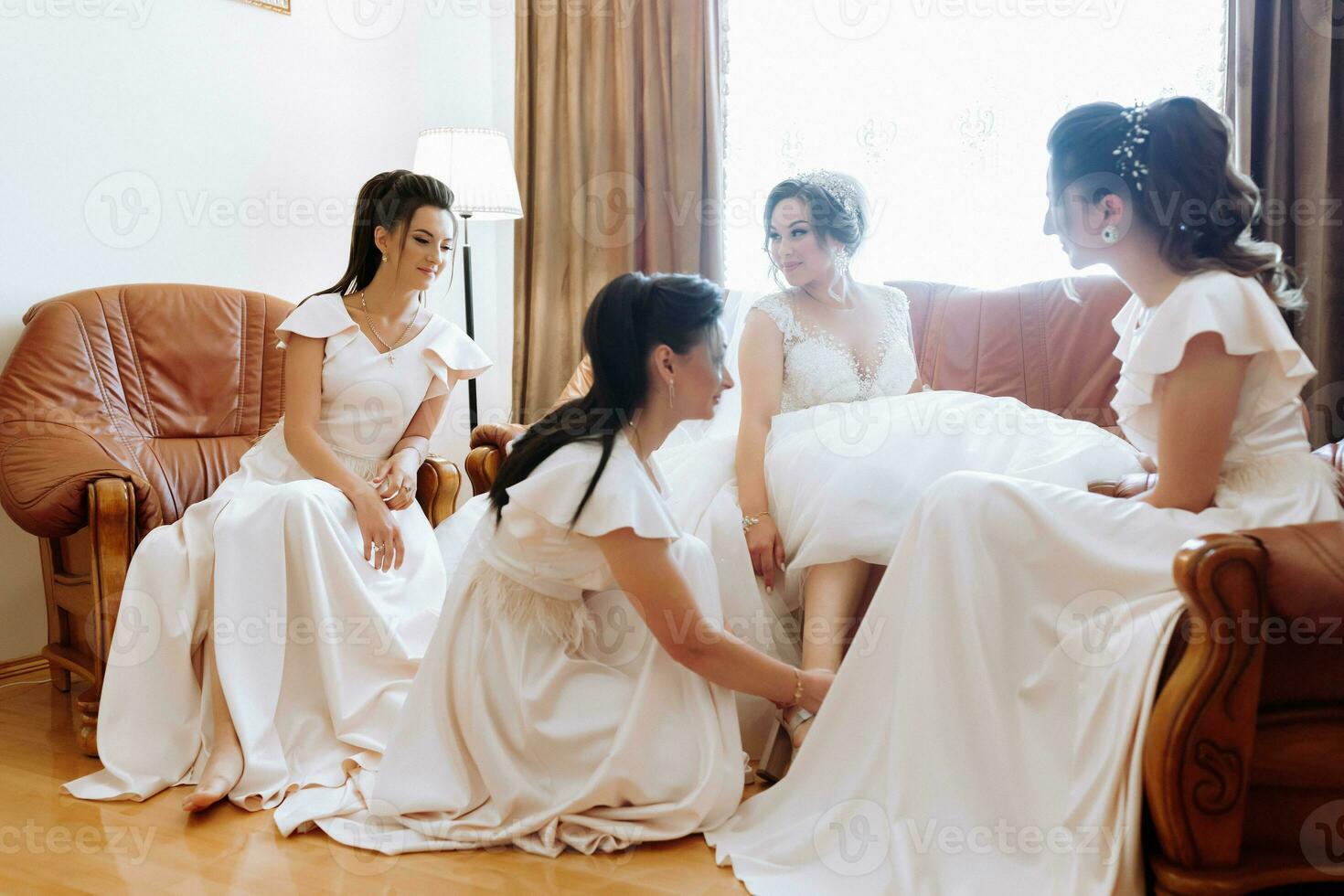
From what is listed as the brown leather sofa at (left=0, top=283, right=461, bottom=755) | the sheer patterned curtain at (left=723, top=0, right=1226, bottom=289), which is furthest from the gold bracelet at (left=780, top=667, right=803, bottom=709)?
the sheer patterned curtain at (left=723, top=0, right=1226, bottom=289)

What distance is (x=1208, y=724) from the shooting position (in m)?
1.34

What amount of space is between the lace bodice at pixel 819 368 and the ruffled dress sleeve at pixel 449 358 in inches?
28.8

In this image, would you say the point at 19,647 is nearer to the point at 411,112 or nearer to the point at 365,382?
the point at 365,382

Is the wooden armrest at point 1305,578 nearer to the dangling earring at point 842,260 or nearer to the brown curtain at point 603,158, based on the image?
the dangling earring at point 842,260

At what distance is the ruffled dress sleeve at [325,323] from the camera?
8.14 feet

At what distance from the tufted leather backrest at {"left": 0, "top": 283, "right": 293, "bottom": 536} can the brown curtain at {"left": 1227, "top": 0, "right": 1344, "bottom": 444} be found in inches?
112

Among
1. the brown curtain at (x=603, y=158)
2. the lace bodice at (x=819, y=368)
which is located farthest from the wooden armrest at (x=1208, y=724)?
the brown curtain at (x=603, y=158)

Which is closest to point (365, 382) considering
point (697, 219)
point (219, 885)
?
point (219, 885)

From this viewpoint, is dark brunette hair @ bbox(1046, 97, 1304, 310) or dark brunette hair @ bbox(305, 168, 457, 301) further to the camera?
dark brunette hair @ bbox(305, 168, 457, 301)

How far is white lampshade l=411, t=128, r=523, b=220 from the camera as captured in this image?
3639mm

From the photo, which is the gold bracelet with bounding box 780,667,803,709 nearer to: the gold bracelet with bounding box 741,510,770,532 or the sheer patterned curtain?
the gold bracelet with bounding box 741,510,770,532

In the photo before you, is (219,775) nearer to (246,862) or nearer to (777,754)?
(246,862)

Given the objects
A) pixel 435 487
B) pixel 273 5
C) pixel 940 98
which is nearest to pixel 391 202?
pixel 435 487

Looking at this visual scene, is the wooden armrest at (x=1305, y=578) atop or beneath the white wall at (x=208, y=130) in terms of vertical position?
beneath
